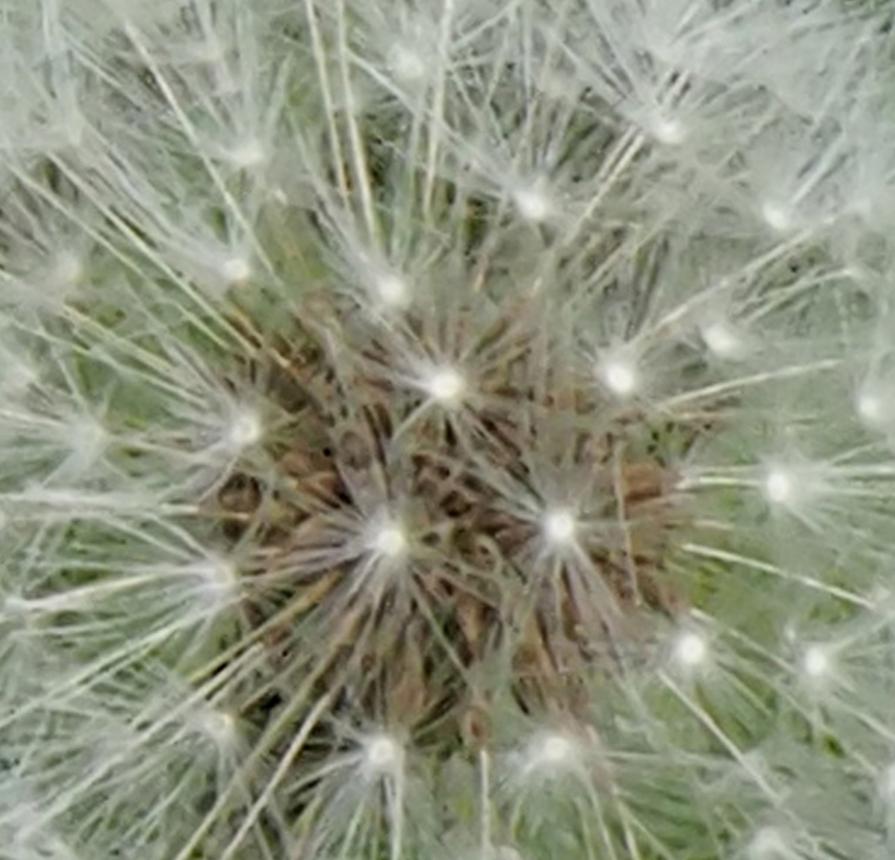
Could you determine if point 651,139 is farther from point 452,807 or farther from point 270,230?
point 452,807

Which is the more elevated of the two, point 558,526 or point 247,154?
point 247,154

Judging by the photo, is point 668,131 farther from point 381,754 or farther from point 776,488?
point 381,754

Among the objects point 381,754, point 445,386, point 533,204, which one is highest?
point 533,204

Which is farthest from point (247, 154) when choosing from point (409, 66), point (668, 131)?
point (668, 131)

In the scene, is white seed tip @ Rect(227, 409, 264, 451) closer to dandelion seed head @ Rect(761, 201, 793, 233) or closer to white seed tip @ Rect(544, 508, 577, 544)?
white seed tip @ Rect(544, 508, 577, 544)

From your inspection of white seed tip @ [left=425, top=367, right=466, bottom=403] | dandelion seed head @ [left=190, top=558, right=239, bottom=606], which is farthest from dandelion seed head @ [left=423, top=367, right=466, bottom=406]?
dandelion seed head @ [left=190, top=558, right=239, bottom=606]

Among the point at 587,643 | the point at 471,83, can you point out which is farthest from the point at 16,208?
the point at 587,643
